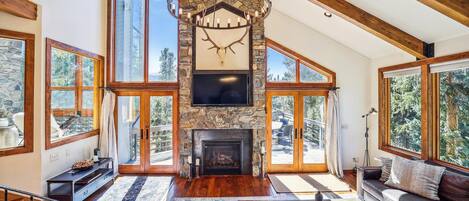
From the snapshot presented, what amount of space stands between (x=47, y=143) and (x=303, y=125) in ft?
17.3

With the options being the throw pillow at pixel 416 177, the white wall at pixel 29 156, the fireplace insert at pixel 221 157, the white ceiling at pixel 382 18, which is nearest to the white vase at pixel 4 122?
the white wall at pixel 29 156

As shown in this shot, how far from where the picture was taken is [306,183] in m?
5.36

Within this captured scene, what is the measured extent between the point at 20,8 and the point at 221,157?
4.53 m

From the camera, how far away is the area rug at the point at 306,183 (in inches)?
197

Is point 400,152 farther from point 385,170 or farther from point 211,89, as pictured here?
point 211,89

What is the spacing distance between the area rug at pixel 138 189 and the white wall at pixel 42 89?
37.2 inches

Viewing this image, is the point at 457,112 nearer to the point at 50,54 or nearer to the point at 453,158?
the point at 453,158

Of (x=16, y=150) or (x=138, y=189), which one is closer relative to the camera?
(x=16, y=150)

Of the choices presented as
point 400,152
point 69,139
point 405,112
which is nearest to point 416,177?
point 400,152

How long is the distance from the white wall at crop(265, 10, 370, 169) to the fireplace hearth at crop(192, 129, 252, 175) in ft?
8.09

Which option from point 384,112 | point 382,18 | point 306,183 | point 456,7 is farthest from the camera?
point 384,112

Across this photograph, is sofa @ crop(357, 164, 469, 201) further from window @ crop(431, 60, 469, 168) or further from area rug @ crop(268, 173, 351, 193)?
area rug @ crop(268, 173, 351, 193)

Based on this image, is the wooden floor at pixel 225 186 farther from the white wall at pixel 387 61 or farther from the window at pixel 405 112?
the window at pixel 405 112

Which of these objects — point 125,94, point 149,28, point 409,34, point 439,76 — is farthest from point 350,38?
point 125,94
